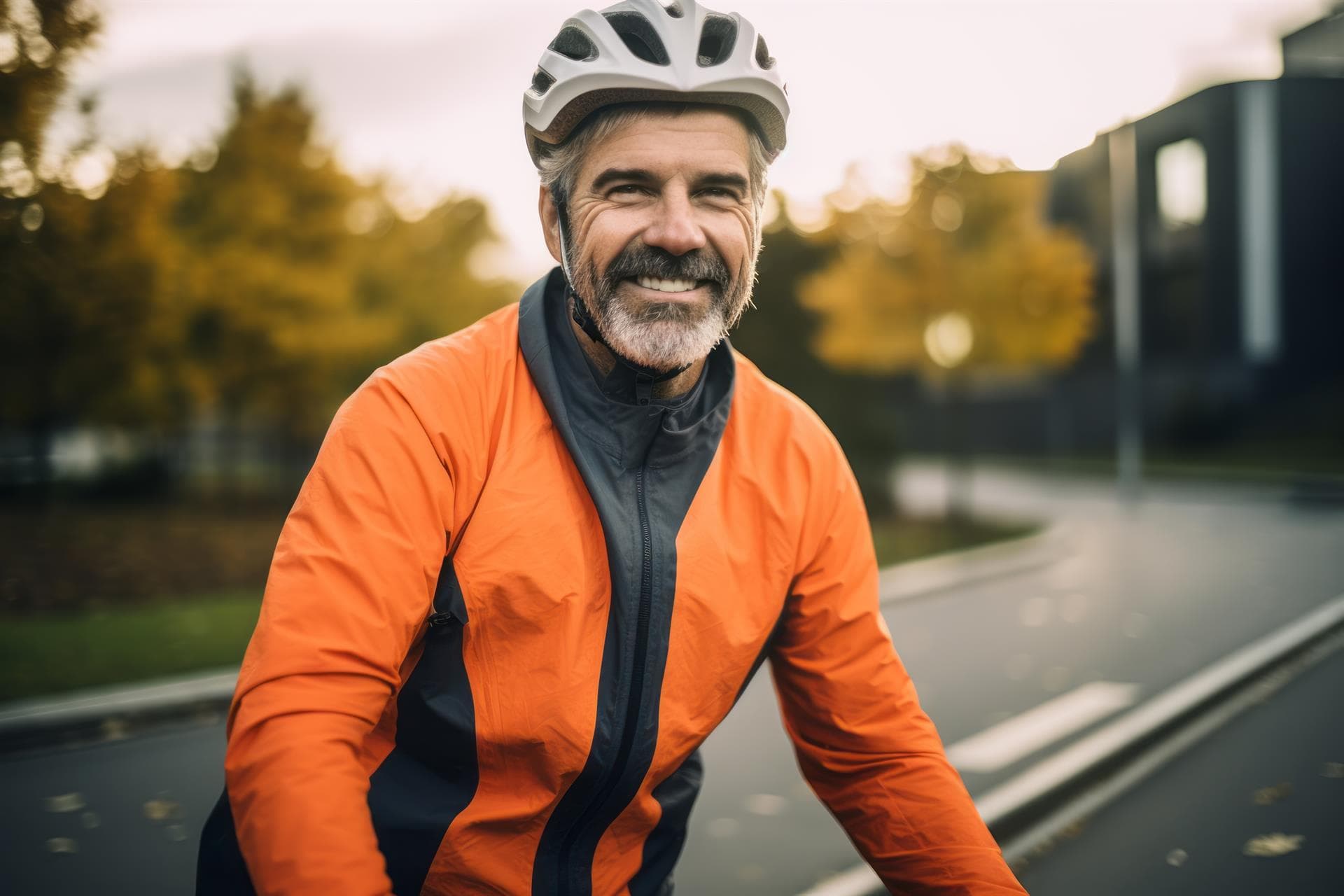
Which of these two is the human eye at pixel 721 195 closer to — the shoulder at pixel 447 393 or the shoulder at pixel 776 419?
the shoulder at pixel 776 419

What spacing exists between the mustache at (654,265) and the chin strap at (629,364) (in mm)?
74

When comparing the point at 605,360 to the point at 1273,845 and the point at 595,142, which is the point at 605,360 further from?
the point at 1273,845

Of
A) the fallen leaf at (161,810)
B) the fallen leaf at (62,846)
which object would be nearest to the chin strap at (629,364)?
the fallen leaf at (62,846)

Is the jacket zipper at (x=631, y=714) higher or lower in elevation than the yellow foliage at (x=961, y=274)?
lower

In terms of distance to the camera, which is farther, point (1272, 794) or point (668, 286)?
point (1272, 794)

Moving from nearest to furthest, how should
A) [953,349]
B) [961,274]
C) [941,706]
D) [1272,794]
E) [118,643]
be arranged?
1. [1272,794]
2. [941,706]
3. [118,643]
4. [961,274]
5. [953,349]

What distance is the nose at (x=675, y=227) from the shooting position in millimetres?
1938

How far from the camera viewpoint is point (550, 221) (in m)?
2.18

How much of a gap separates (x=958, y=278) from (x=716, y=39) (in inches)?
612

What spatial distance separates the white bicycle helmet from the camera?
1.93m

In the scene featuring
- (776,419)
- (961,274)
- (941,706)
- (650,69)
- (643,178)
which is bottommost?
(941,706)

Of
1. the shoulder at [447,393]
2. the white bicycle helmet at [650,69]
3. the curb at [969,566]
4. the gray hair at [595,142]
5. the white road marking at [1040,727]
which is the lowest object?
the curb at [969,566]

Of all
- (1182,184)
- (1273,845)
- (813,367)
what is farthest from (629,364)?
(1182,184)

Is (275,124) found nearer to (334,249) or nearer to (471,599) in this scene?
(334,249)
